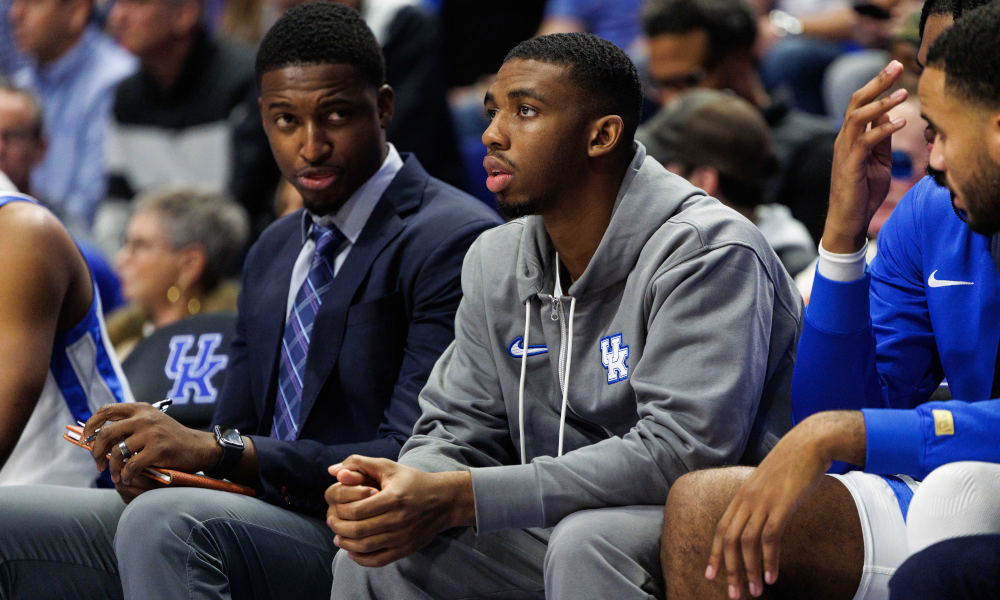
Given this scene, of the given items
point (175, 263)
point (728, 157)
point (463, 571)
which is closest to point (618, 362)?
point (463, 571)

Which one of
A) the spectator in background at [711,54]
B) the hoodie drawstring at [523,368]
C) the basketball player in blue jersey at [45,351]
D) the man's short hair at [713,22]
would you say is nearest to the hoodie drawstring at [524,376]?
the hoodie drawstring at [523,368]

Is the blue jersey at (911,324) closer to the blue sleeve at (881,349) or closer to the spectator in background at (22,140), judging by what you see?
the blue sleeve at (881,349)

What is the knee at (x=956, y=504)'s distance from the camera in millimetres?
1863

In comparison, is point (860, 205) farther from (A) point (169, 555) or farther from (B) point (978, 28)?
(A) point (169, 555)

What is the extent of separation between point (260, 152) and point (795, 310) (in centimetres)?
386

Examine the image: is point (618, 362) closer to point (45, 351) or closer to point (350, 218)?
point (350, 218)

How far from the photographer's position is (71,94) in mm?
6559

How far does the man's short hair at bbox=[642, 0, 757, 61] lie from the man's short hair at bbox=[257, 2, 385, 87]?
Result: 208 centimetres

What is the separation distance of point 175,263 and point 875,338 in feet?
10.2

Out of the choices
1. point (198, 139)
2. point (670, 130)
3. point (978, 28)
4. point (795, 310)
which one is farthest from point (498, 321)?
point (198, 139)

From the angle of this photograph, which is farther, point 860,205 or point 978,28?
point 860,205

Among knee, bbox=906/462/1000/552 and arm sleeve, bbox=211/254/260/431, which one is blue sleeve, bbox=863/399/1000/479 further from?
arm sleeve, bbox=211/254/260/431

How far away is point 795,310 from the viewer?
251 cm

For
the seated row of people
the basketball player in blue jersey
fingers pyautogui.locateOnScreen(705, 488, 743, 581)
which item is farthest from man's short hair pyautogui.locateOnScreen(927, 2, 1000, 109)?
the basketball player in blue jersey
